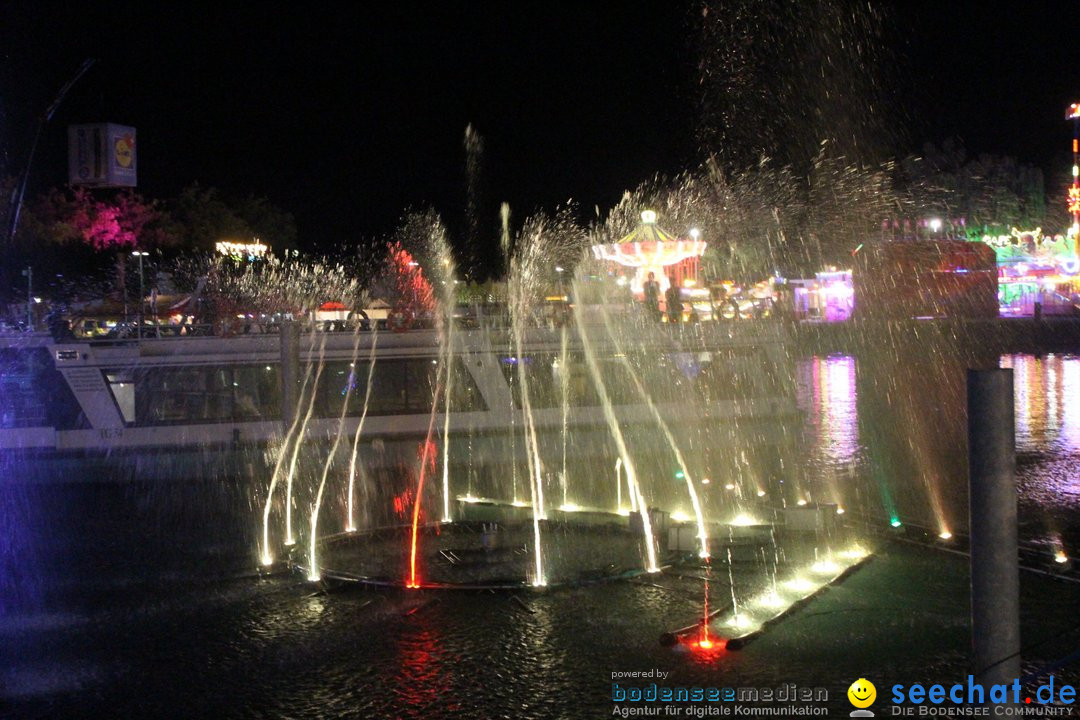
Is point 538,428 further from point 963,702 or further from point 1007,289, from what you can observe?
point 1007,289

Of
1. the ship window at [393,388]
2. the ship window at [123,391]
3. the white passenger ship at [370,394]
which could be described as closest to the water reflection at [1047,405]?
the white passenger ship at [370,394]

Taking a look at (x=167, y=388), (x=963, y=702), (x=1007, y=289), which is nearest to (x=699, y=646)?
(x=963, y=702)

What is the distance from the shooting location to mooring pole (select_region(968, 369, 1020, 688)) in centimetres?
396

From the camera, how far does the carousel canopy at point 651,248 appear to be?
132 feet

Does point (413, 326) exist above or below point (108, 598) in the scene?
above

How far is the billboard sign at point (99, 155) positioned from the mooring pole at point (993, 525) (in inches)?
1744

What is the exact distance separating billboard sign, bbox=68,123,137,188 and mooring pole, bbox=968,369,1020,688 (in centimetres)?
4429

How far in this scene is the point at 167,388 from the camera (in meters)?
21.4

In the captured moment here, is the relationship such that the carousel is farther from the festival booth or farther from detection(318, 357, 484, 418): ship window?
the festival booth

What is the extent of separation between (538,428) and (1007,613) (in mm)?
18640

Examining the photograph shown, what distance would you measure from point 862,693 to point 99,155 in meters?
43.2

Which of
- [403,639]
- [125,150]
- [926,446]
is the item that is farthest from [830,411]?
[125,150]

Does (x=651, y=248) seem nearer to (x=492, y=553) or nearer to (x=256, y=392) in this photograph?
(x=256, y=392)

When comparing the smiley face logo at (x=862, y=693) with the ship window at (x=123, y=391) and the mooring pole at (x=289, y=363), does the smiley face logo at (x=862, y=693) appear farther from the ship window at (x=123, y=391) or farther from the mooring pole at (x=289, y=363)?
the ship window at (x=123, y=391)
